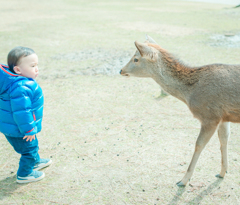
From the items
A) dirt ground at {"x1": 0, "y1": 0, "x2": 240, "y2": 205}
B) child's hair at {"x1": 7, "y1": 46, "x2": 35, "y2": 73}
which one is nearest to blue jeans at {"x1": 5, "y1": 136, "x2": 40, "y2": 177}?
dirt ground at {"x1": 0, "y1": 0, "x2": 240, "y2": 205}

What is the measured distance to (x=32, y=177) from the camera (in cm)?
342

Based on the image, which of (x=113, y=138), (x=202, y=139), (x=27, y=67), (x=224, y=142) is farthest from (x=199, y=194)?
(x=27, y=67)

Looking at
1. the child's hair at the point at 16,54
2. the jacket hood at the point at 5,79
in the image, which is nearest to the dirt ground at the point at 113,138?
the jacket hood at the point at 5,79

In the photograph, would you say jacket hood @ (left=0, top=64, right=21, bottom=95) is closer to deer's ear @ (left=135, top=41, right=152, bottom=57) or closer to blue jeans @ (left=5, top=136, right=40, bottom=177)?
blue jeans @ (left=5, top=136, right=40, bottom=177)

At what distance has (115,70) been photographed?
759 centimetres

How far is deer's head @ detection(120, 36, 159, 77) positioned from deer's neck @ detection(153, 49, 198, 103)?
105 millimetres

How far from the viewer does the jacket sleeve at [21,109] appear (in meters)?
2.98

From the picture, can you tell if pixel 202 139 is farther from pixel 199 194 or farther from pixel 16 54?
pixel 16 54

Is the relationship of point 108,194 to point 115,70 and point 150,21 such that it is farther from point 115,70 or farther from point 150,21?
point 150,21

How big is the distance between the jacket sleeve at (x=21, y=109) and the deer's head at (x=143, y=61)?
1.68 meters

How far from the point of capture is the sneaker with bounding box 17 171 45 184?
3.38 meters

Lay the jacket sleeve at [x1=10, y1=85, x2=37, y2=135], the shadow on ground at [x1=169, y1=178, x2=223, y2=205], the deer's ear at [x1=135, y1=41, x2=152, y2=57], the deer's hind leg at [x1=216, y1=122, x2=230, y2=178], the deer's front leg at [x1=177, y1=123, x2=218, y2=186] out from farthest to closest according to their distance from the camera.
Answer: the deer's ear at [x1=135, y1=41, x2=152, y2=57]
the deer's hind leg at [x1=216, y1=122, x2=230, y2=178]
the deer's front leg at [x1=177, y1=123, x2=218, y2=186]
the shadow on ground at [x1=169, y1=178, x2=223, y2=205]
the jacket sleeve at [x1=10, y1=85, x2=37, y2=135]

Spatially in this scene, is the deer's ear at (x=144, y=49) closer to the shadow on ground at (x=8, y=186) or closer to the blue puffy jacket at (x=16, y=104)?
the blue puffy jacket at (x=16, y=104)

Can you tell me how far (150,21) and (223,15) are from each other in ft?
17.5
